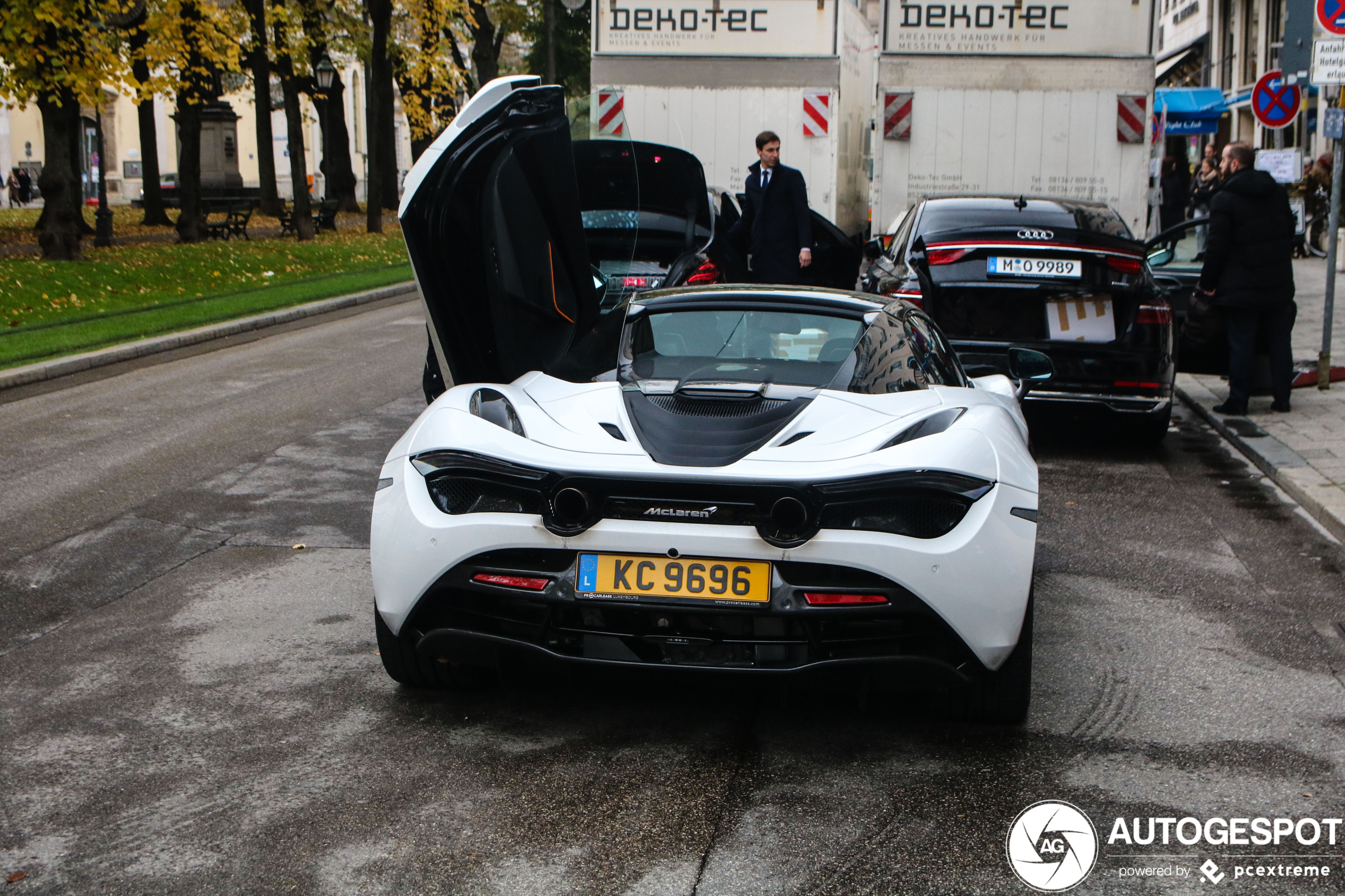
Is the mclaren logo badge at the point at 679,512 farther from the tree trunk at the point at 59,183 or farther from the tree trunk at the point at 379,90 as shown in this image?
the tree trunk at the point at 379,90

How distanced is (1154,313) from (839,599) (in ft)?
19.2

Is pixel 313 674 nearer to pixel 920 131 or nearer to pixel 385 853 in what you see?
pixel 385 853

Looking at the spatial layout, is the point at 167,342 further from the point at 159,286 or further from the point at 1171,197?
the point at 1171,197

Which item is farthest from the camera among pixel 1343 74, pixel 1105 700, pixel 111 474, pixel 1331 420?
pixel 1343 74

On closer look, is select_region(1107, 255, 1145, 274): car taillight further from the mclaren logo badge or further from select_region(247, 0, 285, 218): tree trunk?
select_region(247, 0, 285, 218): tree trunk

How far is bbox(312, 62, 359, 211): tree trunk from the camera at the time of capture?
42.1 meters

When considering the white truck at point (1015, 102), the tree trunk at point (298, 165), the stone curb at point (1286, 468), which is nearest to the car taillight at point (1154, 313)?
the stone curb at point (1286, 468)

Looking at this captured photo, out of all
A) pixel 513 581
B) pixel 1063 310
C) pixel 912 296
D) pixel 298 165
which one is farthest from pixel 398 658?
pixel 298 165

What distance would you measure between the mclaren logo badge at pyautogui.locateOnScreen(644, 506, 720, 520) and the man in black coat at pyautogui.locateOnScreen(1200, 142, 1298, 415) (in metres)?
7.58

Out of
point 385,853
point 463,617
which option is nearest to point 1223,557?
point 463,617

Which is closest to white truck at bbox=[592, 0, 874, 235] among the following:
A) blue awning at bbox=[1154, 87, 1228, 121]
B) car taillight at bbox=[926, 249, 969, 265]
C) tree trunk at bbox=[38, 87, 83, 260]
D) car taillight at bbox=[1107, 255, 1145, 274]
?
car taillight at bbox=[926, 249, 969, 265]

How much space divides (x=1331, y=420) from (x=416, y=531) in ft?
26.8

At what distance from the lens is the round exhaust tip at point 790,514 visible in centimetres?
392

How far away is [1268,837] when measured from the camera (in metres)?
3.61
